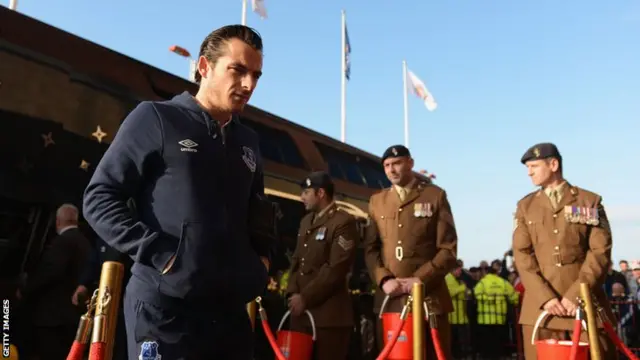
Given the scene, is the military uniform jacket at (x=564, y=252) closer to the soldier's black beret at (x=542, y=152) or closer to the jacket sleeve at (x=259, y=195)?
the soldier's black beret at (x=542, y=152)

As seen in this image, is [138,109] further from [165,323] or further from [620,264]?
[620,264]

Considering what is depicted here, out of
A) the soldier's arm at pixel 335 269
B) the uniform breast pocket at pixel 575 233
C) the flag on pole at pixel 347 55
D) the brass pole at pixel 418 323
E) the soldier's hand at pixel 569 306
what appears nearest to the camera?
the brass pole at pixel 418 323

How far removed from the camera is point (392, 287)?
4.34 meters

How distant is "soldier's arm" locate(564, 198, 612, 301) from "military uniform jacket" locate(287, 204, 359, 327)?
70.8 inches

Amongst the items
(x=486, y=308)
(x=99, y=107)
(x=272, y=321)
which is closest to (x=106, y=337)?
(x=99, y=107)

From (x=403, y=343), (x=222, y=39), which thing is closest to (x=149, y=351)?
(x=222, y=39)

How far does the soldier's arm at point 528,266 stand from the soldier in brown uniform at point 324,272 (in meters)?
1.40

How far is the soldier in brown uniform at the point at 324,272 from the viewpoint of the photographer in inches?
184

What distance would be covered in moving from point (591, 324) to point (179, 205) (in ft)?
9.49

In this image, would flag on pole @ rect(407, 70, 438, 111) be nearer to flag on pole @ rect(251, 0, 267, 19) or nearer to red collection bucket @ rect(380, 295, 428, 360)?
flag on pole @ rect(251, 0, 267, 19)

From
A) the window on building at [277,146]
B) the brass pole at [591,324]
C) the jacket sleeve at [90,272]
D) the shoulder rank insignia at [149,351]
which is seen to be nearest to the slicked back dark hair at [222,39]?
the shoulder rank insignia at [149,351]

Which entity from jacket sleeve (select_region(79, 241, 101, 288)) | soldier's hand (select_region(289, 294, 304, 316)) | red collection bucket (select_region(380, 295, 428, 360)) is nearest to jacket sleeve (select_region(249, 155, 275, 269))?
red collection bucket (select_region(380, 295, 428, 360))

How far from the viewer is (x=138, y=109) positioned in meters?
1.79

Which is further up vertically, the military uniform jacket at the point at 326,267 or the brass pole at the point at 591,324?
the military uniform jacket at the point at 326,267
